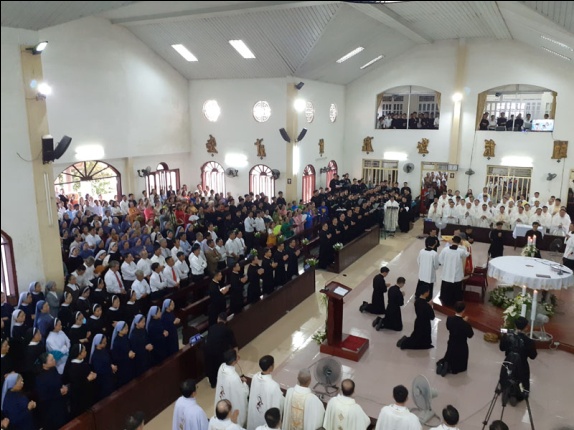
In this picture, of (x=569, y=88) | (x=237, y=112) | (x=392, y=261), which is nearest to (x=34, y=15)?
(x=392, y=261)

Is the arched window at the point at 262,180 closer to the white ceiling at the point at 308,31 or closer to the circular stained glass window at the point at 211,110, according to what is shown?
the circular stained glass window at the point at 211,110

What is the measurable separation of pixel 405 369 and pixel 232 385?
361 centimetres

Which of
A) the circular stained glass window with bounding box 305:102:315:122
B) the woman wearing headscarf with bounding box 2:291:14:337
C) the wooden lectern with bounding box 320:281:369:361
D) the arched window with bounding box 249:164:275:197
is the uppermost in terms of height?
the circular stained glass window with bounding box 305:102:315:122

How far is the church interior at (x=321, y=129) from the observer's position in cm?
807

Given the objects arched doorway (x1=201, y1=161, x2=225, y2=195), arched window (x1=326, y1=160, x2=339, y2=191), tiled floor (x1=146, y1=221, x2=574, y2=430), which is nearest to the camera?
tiled floor (x1=146, y1=221, x2=574, y2=430)

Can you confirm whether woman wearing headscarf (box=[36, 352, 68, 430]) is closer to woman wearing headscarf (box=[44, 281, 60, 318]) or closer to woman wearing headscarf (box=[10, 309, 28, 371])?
woman wearing headscarf (box=[10, 309, 28, 371])

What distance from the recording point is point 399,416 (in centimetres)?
534

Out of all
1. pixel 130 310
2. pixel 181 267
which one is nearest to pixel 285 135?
pixel 181 267

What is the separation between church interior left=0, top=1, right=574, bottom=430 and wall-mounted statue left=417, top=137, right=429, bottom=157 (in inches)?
7.3

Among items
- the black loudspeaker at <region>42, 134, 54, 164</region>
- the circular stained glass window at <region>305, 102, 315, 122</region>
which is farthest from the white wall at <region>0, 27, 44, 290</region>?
the circular stained glass window at <region>305, 102, 315, 122</region>

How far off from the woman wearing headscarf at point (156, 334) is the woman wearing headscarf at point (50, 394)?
1703 millimetres

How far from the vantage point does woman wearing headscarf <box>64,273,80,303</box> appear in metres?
8.26

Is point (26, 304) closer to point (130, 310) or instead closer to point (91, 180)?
point (130, 310)

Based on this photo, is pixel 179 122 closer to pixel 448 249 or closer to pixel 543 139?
pixel 448 249
